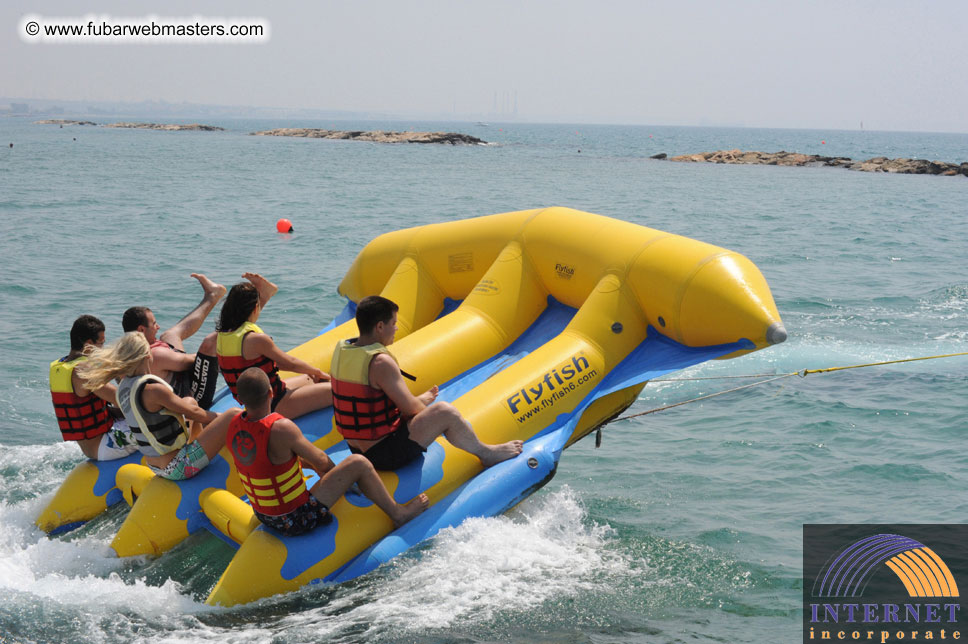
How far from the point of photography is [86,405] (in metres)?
4.77

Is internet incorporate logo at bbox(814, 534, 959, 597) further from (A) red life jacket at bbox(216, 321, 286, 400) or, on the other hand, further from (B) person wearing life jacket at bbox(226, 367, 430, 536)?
(A) red life jacket at bbox(216, 321, 286, 400)

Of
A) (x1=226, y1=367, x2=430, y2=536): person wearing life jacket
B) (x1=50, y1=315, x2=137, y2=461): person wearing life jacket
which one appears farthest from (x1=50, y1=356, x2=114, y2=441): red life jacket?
(x1=226, y1=367, x2=430, y2=536): person wearing life jacket

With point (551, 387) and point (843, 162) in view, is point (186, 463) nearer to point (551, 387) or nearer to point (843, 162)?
point (551, 387)

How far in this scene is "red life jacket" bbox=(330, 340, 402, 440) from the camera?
4039 millimetres

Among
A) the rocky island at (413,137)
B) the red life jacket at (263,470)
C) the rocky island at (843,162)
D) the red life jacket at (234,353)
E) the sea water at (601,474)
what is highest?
the rocky island at (413,137)

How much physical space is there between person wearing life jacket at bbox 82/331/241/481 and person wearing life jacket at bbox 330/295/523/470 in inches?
23.9

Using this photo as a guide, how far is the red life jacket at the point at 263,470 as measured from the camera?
12.3 feet

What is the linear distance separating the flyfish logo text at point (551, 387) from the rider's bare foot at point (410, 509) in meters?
0.80

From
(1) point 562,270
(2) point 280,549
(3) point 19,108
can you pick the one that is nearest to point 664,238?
(1) point 562,270

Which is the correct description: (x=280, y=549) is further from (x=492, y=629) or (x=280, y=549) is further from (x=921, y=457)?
(x=921, y=457)

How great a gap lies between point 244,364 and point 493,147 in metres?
56.4

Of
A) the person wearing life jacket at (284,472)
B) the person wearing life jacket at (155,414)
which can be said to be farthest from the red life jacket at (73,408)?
the person wearing life jacket at (284,472)

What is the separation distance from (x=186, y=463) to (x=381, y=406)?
1175 millimetres

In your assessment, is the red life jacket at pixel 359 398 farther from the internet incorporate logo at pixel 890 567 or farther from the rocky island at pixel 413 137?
the rocky island at pixel 413 137
